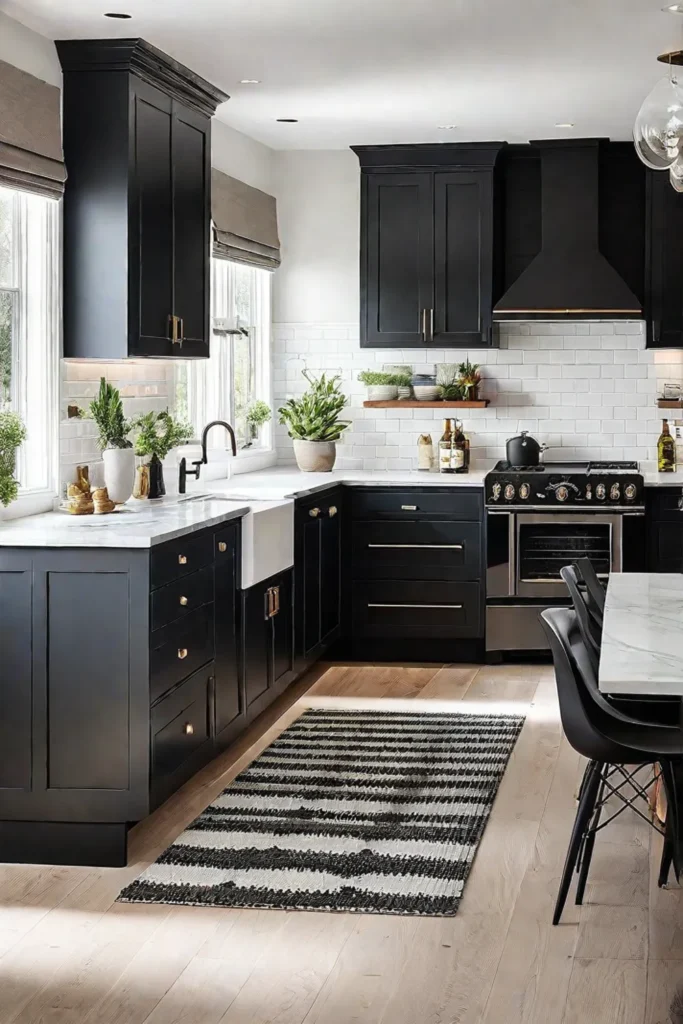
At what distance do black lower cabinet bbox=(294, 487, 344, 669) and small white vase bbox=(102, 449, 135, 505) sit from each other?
45.4 inches

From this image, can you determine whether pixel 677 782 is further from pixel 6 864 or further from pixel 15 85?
pixel 15 85

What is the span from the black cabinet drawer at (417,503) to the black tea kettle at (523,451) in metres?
0.42

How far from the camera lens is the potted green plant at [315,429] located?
291 inches

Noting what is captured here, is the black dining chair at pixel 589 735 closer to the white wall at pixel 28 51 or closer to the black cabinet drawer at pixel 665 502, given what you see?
the white wall at pixel 28 51

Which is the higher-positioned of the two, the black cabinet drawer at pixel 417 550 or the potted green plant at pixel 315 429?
the potted green plant at pixel 315 429

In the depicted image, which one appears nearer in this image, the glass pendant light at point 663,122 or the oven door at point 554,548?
the glass pendant light at point 663,122

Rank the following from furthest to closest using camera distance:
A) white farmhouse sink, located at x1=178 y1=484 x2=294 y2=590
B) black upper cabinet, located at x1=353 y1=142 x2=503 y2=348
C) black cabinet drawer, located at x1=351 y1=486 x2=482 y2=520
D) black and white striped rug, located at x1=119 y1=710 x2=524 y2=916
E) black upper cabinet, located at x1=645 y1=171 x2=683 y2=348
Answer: black upper cabinet, located at x1=353 y1=142 x2=503 y2=348 < black upper cabinet, located at x1=645 y1=171 x2=683 y2=348 < black cabinet drawer, located at x1=351 y1=486 x2=482 y2=520 < white farmhouse sink, located at x1=178 y1=484 x2=294 y2=590 < black and white striped rug, located at x1=119 y1=710 x2=524 y2=916

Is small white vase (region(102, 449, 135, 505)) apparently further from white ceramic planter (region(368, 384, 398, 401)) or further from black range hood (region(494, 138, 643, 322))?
black range hood (region(494, 138, 643, 322))

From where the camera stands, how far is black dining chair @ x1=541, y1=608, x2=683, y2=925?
3350 millimetres

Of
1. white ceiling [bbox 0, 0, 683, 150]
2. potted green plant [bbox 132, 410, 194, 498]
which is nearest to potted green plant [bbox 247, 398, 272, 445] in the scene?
white ceiling [bbox 0, 0, 683, 150]

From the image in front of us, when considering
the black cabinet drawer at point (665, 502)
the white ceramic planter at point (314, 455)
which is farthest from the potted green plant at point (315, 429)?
the black cabinet drawer at point (665, 502)

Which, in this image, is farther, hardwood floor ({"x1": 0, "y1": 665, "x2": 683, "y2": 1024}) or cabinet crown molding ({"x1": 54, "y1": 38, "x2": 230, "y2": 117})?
cabinet crown molding ({"x1": 54, "y1": 38, "x2": 230, "y2": 117})

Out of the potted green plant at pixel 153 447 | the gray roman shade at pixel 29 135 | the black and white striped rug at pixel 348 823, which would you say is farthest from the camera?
the potted green plant at pixel 153 447

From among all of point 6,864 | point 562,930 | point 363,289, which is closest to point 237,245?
point 363,289
